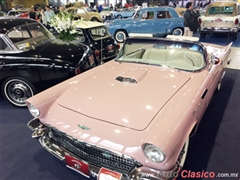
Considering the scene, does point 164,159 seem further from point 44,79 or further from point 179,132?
point 44,79

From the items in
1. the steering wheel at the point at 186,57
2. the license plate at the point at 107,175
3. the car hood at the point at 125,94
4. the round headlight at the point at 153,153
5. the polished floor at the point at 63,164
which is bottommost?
the polished floor at the point at 63,164

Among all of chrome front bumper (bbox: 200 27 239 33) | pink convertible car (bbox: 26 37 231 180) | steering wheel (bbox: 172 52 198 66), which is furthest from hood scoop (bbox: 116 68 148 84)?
chrome front bumper (bbox: 200 27 239 33)

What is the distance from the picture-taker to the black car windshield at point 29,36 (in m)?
3.62

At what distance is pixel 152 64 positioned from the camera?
2719mm

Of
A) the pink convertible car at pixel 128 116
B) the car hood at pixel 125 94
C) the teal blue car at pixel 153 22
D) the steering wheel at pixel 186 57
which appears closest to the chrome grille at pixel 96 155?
the pink convertible car at pixel 128 116

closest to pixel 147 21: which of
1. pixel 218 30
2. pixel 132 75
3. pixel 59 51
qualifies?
pixel 218 30

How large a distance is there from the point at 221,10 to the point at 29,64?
8505mm

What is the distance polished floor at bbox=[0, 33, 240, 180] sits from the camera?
220 cm

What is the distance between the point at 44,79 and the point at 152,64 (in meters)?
1.77

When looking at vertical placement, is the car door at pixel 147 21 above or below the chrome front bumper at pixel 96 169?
above

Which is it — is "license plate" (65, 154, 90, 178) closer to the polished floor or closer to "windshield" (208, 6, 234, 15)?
the polished floor

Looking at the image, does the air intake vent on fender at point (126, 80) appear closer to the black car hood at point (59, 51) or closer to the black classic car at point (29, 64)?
the black classic car at point (29, 64)

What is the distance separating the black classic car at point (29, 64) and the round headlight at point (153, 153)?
7.14 ft

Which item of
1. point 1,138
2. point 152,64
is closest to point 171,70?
point 152,64
